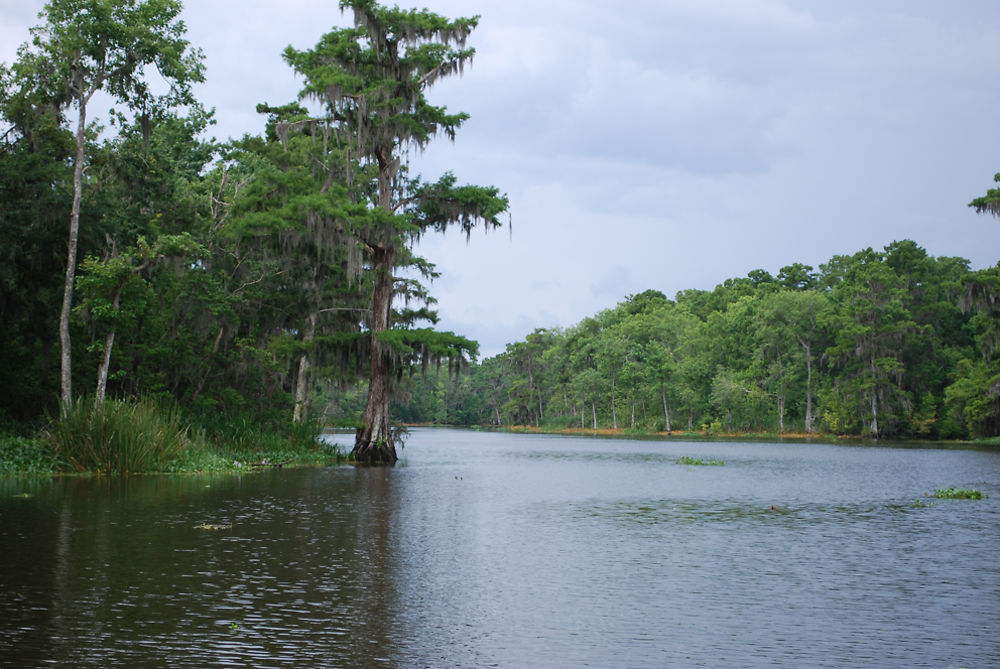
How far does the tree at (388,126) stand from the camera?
109ft

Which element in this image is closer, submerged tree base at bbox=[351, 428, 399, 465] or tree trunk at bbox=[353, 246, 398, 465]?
tree trunk at bbox=[353, 246, 398, 465]

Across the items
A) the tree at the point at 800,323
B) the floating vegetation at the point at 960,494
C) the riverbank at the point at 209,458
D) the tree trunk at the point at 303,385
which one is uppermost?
the tree at the point at 800,323

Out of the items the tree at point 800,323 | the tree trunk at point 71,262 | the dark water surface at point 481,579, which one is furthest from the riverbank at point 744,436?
the tree trunk at point 71,262

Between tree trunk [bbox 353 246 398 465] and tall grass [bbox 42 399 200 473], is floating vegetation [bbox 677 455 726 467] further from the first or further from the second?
tall grass [bbox 42 399 200 473]

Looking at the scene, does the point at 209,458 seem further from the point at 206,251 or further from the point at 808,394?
the point at 808,394

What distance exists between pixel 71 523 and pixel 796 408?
302ft

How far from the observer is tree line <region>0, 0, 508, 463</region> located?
27.5m

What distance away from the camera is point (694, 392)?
4190 inches

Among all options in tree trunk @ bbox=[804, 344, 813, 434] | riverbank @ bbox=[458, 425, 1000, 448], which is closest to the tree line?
riverbank @ bbox=[458, 425, 1000, 448]

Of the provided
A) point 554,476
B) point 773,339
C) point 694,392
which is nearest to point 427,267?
point 554,476

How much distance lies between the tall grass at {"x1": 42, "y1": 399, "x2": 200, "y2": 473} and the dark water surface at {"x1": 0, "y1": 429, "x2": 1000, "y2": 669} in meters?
1.28

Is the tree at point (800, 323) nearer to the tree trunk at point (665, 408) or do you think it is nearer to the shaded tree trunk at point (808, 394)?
the shaded tree trunk at point (808, 394)

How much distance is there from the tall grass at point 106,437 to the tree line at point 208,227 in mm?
757

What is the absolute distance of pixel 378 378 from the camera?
35062 mm
